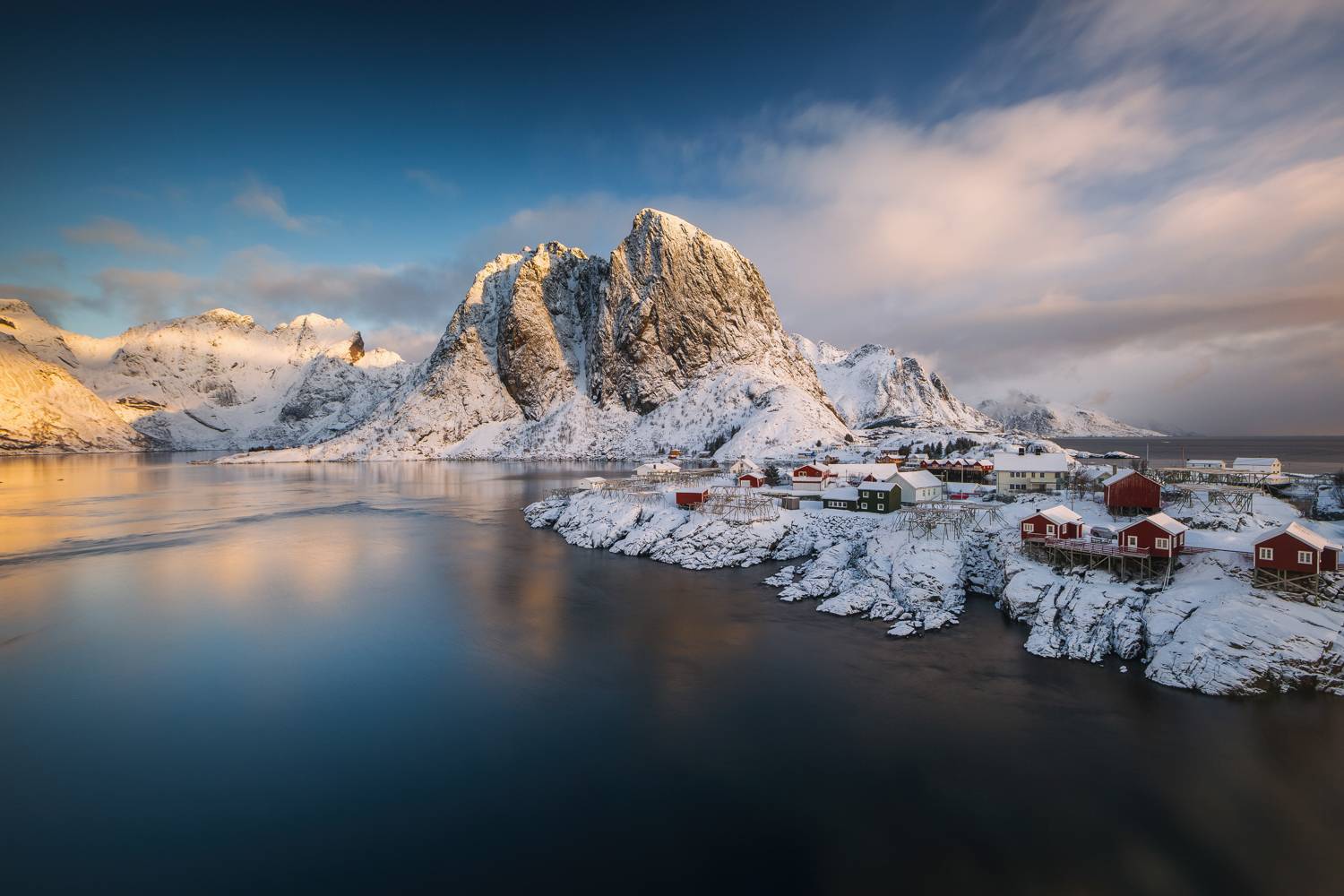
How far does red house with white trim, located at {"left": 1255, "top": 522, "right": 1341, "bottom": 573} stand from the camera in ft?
63.0

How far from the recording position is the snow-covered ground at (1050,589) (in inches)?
696

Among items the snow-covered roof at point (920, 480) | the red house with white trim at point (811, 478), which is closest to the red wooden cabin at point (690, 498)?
the red house with white trim at point (811, 478)

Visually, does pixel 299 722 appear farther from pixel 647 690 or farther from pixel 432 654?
pixel 647 690

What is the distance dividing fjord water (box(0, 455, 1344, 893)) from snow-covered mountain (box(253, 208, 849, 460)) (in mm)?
80920

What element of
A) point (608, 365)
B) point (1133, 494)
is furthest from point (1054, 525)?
point (608, 365)

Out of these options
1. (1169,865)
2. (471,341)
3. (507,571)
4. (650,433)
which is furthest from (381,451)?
(1169,865)

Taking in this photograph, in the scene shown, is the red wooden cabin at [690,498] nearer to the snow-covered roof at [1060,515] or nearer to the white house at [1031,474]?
the snow-covered roof at [1060,515]

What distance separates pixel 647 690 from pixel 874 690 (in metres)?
6.97

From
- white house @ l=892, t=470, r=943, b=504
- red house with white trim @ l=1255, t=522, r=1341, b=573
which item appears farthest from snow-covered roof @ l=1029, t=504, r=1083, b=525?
white house @ l=892, t=470, r=943, b=504

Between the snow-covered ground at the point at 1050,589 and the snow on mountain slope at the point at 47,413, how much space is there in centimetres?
18474

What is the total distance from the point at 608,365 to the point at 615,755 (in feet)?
386

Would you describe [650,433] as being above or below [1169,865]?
above

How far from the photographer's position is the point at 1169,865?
35.7ft

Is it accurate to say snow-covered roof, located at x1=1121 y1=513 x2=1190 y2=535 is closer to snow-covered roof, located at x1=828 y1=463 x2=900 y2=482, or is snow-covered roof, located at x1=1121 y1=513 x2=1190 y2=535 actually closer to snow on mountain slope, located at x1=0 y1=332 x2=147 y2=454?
A: snow-covered roof, located at x1=828 y1=463 x2=900 y2=482
